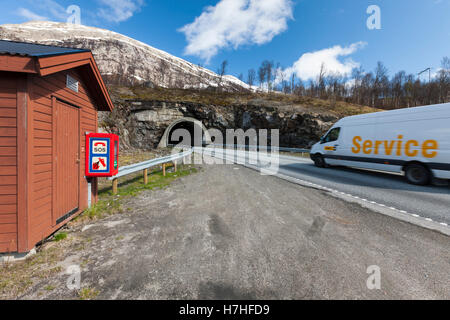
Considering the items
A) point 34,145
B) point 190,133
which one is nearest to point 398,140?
point 34,145

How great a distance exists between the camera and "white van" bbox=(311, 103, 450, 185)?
739 centimetres

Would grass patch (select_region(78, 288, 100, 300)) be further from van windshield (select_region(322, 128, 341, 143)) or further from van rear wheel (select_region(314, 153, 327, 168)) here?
van rear wheel (select_region(314, 153, 327, 168))

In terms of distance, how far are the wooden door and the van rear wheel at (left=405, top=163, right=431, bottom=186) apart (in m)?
12.4

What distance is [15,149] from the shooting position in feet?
10.1

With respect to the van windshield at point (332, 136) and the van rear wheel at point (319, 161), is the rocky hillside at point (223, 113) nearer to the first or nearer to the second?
the van rear wheel at point (319, 161)

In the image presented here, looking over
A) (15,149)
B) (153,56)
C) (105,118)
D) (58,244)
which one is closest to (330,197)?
(58,244)

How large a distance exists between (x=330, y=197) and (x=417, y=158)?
5.23 metres

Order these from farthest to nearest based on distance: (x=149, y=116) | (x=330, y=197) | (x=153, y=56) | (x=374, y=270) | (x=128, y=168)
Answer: (x=153, y=56) → (x=149, y=116) → (x=128, y=168) → (x=330, y=197) → (x=374, y=270)

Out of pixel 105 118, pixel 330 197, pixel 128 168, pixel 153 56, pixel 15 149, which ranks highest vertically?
pixel 153 56

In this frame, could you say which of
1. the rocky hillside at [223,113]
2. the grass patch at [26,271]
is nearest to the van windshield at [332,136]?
the grass patch at [26,271]

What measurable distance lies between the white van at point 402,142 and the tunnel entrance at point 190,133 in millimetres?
25694

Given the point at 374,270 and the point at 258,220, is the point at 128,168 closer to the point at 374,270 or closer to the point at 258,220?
the point at 258,220

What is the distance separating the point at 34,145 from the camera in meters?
3.25

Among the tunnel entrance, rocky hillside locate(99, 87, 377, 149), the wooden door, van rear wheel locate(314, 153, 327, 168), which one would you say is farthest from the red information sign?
the tunnel entrance
